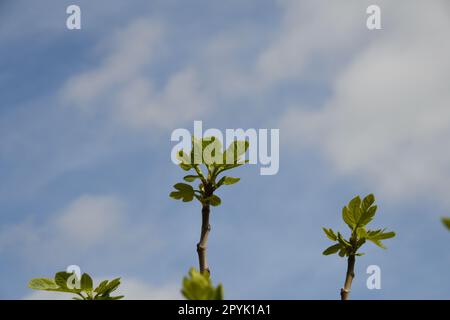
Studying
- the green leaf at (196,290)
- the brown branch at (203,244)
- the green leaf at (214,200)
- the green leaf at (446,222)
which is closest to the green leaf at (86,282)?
the brown branch at (203,244)

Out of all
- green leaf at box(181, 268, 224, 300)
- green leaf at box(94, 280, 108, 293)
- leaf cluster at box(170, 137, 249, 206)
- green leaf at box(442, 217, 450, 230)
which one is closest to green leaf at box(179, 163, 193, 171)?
leaf cluster at box(170, 137, 249, 206)

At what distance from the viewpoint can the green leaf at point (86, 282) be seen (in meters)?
2.02

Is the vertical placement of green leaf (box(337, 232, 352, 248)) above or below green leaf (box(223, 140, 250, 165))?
below

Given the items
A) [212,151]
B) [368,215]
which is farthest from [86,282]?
[368,215]

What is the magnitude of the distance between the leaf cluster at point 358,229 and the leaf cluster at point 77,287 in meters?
0.91

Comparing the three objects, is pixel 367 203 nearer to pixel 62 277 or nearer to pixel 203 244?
pixel 203 244

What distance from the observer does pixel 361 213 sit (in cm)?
211

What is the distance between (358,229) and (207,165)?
0.68 metres

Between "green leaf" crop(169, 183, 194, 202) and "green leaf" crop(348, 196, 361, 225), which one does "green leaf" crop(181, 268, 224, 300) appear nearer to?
"green leaf" crop(169, 183, 194, 202)

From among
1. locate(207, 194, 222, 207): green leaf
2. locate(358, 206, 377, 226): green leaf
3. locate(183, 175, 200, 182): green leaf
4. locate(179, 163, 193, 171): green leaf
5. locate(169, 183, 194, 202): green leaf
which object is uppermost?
locate(179, 163, 193, 171): green leaf

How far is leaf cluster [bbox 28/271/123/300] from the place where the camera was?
2002 millimetres

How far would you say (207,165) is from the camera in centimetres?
215
